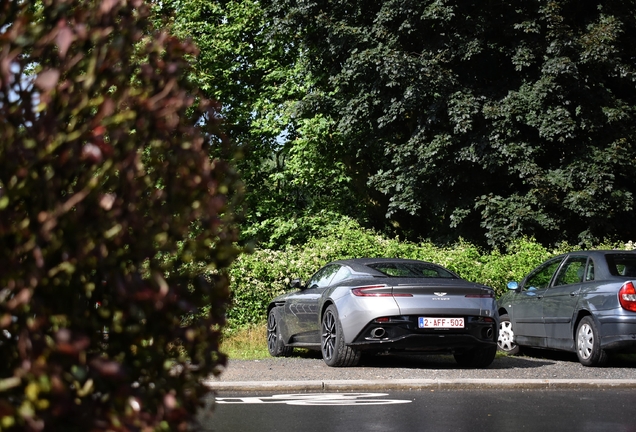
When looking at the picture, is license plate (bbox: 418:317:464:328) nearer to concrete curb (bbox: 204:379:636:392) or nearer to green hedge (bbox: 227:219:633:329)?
concrete curb (bbox: 204:379:636:392)

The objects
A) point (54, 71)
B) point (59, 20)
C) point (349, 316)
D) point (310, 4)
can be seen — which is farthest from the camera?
point (310, 4)

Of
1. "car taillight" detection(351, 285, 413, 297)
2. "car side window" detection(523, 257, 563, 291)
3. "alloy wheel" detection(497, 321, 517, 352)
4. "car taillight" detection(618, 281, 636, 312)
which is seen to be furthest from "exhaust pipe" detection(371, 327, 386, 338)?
"alloy wheel" detection(497, 321, 517, 352)

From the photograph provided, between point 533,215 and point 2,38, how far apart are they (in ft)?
82.5

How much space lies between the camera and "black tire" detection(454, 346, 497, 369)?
548 inches

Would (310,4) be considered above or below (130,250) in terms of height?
above

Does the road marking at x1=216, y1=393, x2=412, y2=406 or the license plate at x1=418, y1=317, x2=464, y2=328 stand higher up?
the license plate at x1=418, y1=317, x2=464, y2=328

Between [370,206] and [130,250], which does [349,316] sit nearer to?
[130,250]

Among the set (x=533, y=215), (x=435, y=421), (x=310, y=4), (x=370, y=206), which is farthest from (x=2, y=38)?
(x=370, y=206)

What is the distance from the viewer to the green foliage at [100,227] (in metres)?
2.92

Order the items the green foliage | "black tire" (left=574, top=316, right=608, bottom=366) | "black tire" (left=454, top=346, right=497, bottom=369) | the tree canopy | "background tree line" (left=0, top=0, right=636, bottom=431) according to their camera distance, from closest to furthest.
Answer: the green foliage
"background tree line" (left=0, top=0, right=636, bottom=431)
"black tire" (left=574, top=316, right=608, bottom=366)
"black tire" (left=454, top=346, right=497, bottom=369)
the tree canopy

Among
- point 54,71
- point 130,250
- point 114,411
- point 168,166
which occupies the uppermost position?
point 54,71

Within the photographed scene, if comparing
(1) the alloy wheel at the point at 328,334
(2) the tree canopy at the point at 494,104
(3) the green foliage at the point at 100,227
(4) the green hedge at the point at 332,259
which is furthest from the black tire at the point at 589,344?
(2) the tree canopy at the point at 494,104

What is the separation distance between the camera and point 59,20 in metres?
3.24

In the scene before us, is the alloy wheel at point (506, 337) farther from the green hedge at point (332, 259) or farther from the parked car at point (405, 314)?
the green hedge at point (332, 259)
